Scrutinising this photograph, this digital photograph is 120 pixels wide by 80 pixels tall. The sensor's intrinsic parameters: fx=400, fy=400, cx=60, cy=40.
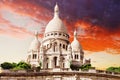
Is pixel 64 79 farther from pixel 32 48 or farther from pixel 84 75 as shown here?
pixel 32 48

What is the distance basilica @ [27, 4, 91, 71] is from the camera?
2923cm

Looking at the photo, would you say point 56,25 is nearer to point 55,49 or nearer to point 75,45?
point 75,45

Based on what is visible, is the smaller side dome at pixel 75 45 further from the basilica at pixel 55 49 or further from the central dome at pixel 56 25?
the central dome at pixel 56 25

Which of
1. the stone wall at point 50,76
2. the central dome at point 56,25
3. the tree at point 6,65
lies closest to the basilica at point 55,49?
the central dome at point 56,25

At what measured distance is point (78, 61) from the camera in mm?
30266

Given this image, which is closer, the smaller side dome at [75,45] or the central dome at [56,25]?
the smaller side dome at [75,45]

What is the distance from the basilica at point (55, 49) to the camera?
2923 centimetres

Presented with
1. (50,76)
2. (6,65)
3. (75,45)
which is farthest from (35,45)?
(50,76)

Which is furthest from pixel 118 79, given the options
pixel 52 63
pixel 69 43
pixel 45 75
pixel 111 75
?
pixel 69 43

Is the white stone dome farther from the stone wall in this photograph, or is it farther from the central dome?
the stone wall

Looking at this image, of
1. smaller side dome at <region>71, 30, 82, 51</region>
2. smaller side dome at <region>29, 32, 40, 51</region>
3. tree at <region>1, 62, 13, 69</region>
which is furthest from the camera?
smaller side dome at <region>29, 32, 40, 51</region>

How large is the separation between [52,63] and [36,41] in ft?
12.1

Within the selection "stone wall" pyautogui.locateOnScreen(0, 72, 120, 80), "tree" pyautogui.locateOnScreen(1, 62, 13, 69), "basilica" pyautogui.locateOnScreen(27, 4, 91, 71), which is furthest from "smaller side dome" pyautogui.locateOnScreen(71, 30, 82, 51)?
"stone wall" pyautogui.locateOnScreen(0, 72, 120, 80)

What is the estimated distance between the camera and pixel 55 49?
99.1 ft
